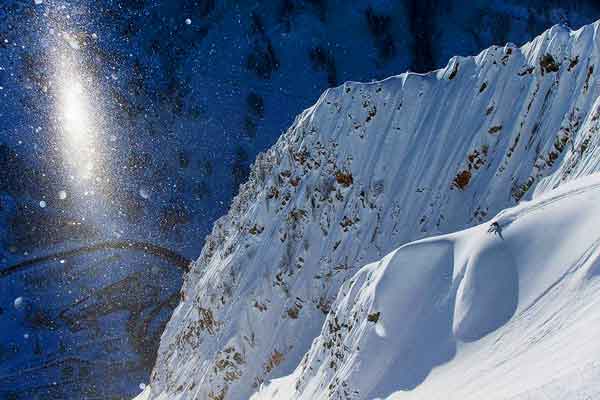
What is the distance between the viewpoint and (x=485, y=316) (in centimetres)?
981

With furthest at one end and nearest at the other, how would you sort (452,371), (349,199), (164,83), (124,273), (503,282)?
(164,83) → (124,273) → (349,199) → (503,282) → (452,371)

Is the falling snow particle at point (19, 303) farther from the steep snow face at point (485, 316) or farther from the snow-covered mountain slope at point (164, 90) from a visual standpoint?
the steep snow face at point (485, 316)

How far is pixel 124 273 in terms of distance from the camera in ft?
221

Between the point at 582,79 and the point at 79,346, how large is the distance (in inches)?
2419

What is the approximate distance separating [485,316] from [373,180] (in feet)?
34.2

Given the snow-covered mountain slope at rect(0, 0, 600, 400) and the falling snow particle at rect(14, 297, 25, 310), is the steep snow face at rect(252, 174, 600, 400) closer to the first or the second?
the snow-covered mountain slope at rect(0, 0, 600, 400)

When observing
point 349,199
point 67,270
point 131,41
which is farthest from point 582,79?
point 131,41

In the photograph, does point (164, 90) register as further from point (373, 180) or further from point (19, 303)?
point (373, 180)

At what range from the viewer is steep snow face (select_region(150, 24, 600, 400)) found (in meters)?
16.8

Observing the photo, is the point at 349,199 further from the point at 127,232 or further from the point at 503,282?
the point at 127,232

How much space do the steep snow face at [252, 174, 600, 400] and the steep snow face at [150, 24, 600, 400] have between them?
15.8ft

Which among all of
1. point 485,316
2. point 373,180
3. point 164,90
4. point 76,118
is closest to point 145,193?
point 164,90

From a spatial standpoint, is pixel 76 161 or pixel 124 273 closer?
pixel 124 273

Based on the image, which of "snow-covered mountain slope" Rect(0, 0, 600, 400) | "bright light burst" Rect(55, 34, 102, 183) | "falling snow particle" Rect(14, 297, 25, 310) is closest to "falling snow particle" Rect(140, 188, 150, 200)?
"snow-covered mountain slope" Rect(0, 0, 600, 400)
